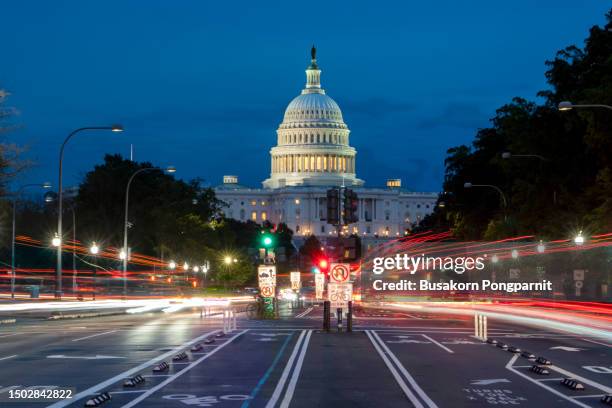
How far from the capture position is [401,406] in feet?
58.4

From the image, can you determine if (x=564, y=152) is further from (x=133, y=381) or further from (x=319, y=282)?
(x=133, y=381)

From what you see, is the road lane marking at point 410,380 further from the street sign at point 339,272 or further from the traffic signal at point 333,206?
the traffic signal at point 333,206

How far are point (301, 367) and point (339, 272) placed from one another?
1370 centimetres

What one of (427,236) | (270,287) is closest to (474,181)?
(427,236)

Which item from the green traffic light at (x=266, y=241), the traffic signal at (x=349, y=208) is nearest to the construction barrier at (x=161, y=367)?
the traffic signal at (x=349, y=208)

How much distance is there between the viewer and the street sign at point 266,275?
48484 millimetres

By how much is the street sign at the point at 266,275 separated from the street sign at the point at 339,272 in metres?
10.3

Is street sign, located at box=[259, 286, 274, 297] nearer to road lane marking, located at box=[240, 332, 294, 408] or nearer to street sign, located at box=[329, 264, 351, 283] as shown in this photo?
street sign, located at box=[329, 264, 351, 283]

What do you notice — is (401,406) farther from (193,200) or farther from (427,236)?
(427,236)

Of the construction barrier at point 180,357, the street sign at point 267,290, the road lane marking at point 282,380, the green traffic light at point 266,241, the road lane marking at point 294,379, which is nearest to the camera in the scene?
the road lane marking at point 294,379

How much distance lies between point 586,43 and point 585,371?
45.6m

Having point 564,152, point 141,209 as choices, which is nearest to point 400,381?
point 564,152

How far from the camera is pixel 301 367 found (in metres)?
24.6

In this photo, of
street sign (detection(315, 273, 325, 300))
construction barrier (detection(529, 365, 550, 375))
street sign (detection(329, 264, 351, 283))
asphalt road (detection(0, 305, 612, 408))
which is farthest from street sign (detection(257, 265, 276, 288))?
street sign (detection(315, 273, 325, 300))
